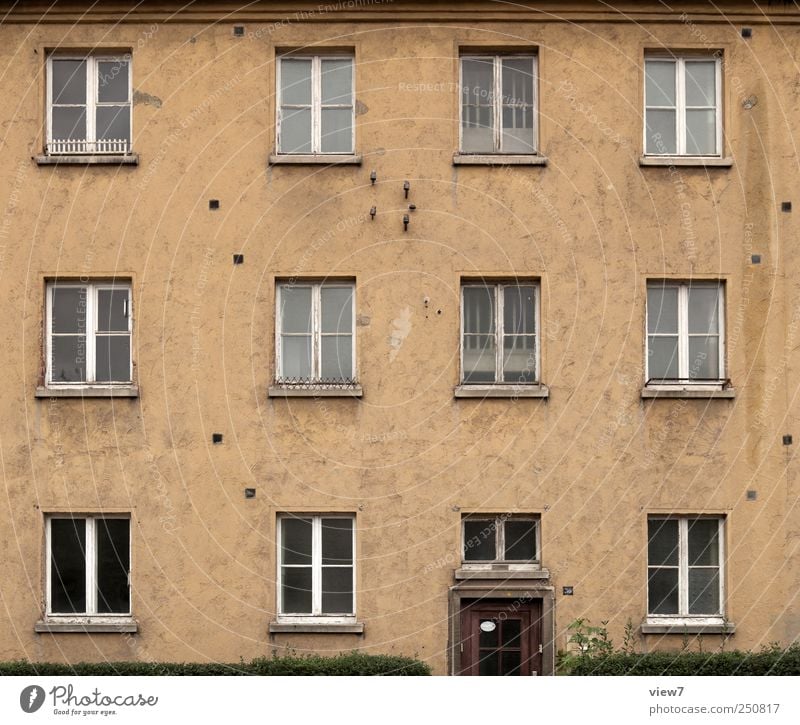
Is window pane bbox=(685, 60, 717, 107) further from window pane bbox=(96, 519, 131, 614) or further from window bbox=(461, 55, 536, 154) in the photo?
window pane bbox=(96, 519, 131, 614)

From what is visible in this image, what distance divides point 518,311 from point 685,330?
2.69 meters

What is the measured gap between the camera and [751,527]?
22.7 meters

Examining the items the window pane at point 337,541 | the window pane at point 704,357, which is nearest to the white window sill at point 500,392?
the window pane at point 704,357

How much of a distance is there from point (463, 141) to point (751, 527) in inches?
303

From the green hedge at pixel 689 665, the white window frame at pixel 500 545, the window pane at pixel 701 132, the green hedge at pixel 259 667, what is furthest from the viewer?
the window pane at pixel 701 132

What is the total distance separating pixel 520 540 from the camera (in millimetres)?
22875

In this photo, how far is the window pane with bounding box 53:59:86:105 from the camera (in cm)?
2341

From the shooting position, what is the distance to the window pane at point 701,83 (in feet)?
76.6

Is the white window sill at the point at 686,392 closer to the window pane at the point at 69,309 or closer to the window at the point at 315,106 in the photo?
the window at the point at 315,106

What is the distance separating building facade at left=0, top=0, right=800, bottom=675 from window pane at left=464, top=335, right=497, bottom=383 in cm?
8

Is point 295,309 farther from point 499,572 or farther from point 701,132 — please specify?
point 701,132

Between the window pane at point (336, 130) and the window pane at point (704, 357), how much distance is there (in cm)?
642

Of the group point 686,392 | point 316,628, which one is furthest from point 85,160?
point 686,392
